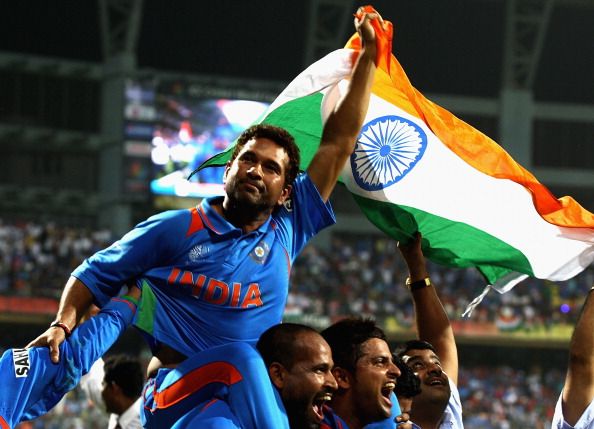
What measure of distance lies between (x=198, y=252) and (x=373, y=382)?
807mm

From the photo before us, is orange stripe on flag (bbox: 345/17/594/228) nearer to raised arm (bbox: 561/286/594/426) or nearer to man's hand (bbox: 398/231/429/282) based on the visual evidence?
man's hand (bbox: 398/231/429/282)

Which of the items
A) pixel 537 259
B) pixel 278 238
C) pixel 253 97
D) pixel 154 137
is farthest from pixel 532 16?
pixel 278 238

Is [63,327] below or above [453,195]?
below

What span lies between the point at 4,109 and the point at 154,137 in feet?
18.5

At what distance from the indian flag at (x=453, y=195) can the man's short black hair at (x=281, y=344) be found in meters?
1.96

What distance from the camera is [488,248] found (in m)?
5.81

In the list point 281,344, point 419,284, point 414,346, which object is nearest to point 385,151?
point 419,284

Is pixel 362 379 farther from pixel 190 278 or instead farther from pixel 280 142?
pixel 280 142

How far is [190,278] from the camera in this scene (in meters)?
3.58

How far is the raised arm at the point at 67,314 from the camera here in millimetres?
3307

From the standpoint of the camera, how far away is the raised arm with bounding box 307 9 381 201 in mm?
4066

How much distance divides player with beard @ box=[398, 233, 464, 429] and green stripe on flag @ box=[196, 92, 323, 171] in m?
0.74

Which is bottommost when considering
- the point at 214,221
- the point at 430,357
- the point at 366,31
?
the point at 430,357

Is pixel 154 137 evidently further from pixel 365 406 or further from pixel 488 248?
pixel 365 406
